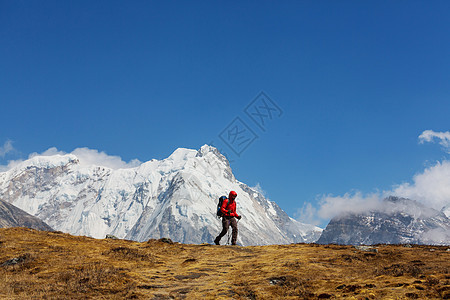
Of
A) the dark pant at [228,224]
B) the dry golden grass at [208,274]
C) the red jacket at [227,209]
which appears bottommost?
the dry golden grass at [208,274]

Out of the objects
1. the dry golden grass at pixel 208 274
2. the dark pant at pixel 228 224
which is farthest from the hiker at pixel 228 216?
the dry golden grass at pixel 208 274

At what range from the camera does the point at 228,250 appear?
23562mm

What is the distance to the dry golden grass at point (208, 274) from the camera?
1205cm

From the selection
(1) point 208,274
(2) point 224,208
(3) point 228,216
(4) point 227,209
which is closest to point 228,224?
(3) point 228,216

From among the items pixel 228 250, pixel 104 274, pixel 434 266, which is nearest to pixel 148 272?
pixel 104 274

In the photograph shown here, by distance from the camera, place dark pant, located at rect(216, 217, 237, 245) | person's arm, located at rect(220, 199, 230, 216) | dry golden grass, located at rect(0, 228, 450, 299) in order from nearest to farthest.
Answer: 1. dry golden grass, located at rect(0, 228, 450, 299)
2. dark pant, located at rect(216, 217, 237, 245)
3. person's arm, located at rect(220, 199, 230, 216)

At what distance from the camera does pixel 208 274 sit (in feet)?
54.1

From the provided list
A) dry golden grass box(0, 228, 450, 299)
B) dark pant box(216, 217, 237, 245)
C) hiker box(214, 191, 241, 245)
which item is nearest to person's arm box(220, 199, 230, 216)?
hiker box(214, 191, 241, 245)

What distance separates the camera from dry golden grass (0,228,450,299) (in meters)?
12.1

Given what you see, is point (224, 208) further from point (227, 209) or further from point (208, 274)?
point (208, 274)

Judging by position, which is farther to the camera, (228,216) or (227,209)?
(227,209)

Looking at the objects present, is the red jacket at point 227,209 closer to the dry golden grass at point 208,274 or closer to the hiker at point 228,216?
the hiker at point 228,216

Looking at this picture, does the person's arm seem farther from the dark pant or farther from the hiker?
the dark pant

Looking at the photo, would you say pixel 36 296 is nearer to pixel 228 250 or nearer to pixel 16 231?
pixel 228 250
